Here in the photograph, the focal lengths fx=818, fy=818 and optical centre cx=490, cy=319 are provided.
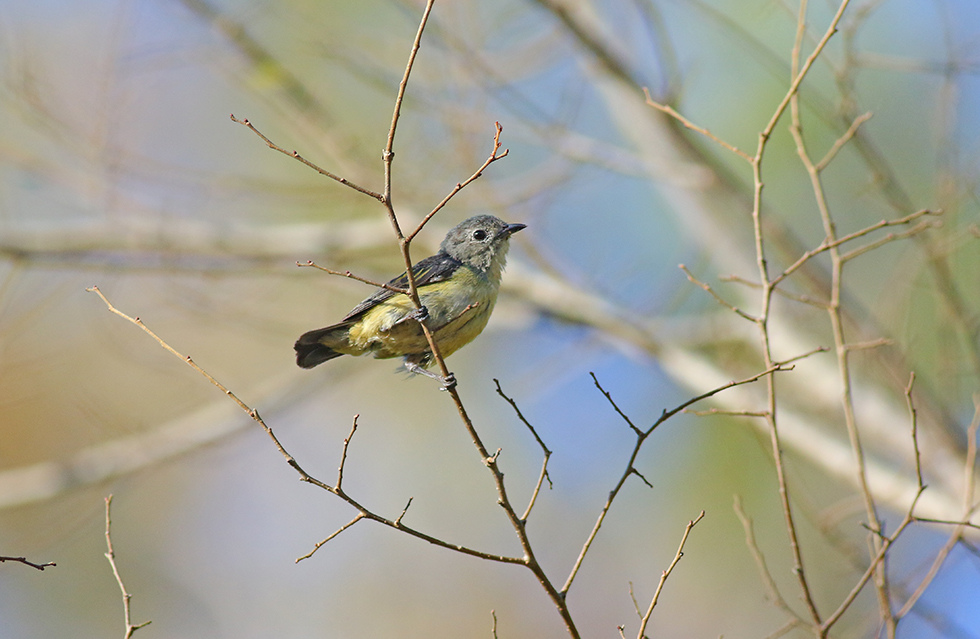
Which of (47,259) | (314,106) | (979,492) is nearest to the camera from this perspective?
(979,492)

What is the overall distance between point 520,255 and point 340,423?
383 centimetres

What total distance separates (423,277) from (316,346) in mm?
698

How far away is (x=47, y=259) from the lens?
6.61 meters

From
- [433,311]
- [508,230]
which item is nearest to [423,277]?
[433,311]

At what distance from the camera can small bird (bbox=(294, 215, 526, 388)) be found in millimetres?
4109

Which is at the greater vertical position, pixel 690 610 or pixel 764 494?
pixel 764 494

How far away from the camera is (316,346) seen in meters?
4.45

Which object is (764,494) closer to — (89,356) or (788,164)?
(788,164)

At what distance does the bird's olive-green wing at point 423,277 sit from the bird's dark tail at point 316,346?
0.12 m

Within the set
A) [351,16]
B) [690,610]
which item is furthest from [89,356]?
[690,610]

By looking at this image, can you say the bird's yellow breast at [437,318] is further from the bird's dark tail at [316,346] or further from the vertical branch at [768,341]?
the vertical branch at [768,341]

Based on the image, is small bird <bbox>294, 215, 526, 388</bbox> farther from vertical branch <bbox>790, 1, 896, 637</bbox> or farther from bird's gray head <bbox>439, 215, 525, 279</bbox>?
vertical branch <bbox>790, 1, 896, 637</bbox>

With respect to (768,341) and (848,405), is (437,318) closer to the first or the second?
(768,341)

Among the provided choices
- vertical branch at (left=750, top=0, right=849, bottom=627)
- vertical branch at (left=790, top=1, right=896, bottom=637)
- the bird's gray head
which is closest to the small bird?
the bird's gray head
